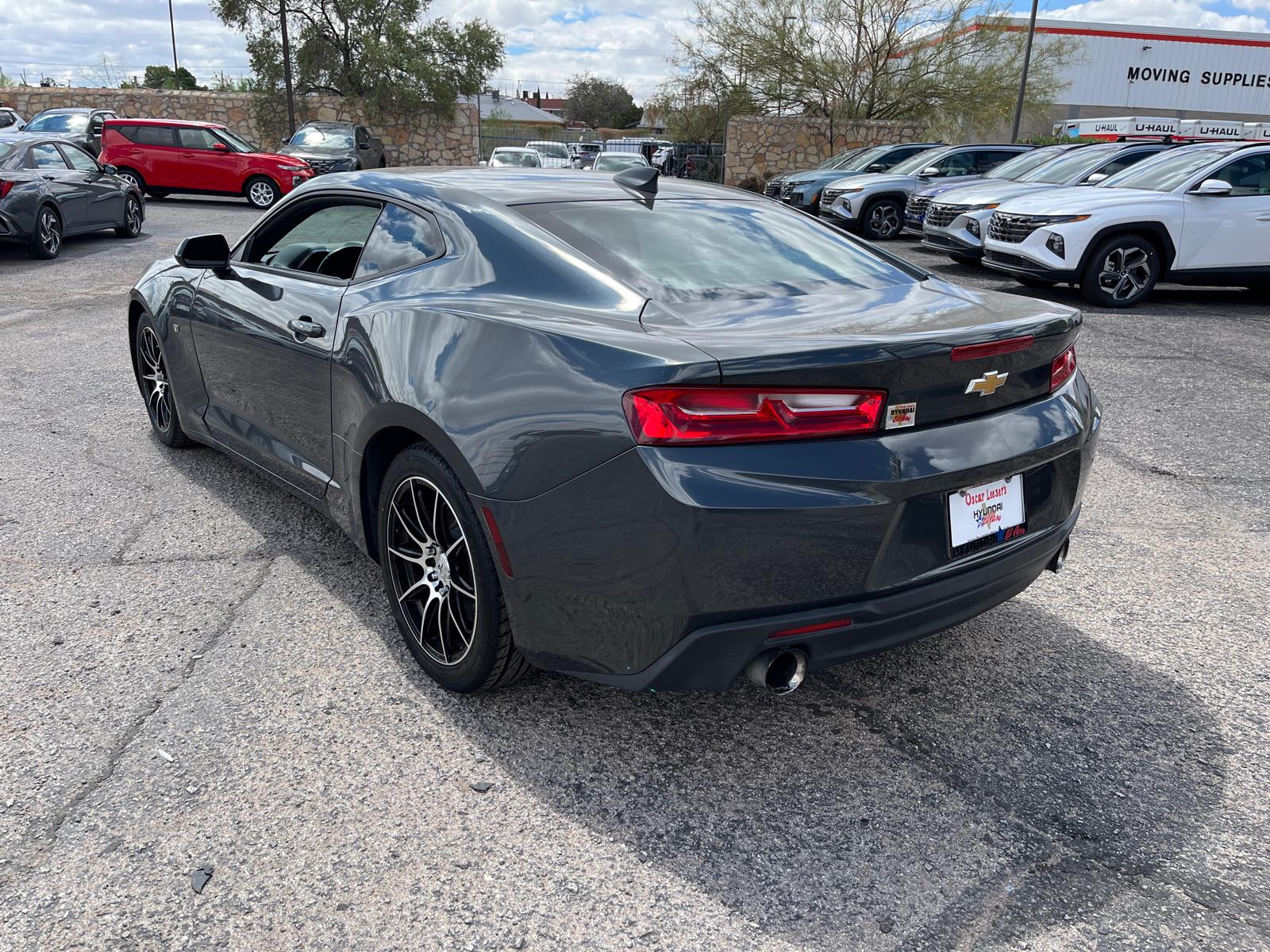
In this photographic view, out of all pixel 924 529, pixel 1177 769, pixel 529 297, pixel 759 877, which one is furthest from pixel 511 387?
pixel 1177 769

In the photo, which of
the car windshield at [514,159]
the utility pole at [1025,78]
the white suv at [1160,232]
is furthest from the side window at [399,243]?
the utility pole at [1025,78]

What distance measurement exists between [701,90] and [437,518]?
30.6 metres

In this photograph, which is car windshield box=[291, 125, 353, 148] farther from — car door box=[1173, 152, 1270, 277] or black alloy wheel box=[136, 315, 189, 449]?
black alloy wheel box=[136, 315, 189, 449]

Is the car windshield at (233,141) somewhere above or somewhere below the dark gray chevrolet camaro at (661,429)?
A: above

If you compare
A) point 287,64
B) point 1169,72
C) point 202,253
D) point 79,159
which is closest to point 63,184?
point 79,159

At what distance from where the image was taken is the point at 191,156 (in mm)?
19000

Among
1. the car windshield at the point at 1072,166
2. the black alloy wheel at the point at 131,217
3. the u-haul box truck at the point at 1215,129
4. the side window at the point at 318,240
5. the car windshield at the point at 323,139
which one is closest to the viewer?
the side window at the point at 318,240

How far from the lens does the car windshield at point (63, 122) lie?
21.6 metres

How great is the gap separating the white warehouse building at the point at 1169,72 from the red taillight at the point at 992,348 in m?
56.3

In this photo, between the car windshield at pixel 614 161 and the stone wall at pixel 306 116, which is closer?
the car windshield at pixel 614 161

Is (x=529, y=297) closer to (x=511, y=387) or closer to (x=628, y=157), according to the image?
A: (x=511, y=387)

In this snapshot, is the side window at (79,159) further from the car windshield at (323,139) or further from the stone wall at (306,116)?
the stone wall at (306,116)

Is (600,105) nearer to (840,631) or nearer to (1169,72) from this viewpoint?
(1169,72)

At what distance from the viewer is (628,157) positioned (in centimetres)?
2089
